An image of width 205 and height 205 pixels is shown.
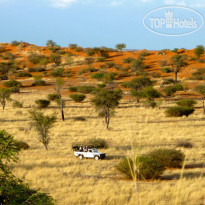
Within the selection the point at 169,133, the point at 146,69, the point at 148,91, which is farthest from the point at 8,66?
the point at 169,133

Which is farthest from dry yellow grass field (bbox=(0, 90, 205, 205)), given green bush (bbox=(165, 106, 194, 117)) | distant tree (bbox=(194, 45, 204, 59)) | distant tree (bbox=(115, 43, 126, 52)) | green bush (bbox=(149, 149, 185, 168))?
distant tree (bbox=(115, 43, 126, 52))

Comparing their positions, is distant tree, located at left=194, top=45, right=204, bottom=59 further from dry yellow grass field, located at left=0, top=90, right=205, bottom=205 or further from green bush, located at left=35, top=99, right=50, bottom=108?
green bush, located at left=35, top=99, right=50, bottom=108

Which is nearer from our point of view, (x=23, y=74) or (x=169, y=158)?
(x=169, y=158)

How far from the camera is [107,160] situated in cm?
1819

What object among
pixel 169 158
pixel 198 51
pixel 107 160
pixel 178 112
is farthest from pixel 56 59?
pixel 169 158

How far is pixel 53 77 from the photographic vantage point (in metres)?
75.6

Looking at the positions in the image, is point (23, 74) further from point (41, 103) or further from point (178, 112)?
point (178, 112)

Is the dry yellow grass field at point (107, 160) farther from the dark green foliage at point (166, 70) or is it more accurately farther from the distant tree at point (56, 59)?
the distant tree at point (56, 59)

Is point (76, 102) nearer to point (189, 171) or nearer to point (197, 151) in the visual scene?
point (197, 151)

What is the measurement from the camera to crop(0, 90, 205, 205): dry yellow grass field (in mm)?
9961

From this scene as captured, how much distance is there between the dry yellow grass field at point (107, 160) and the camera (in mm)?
9961

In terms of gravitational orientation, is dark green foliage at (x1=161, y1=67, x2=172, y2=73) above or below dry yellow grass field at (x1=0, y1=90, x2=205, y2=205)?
above

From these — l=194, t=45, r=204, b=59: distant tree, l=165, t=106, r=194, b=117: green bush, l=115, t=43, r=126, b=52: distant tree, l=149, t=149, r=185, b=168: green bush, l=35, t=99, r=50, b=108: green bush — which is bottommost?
l=149, t=149, r=185, b=168: green bush

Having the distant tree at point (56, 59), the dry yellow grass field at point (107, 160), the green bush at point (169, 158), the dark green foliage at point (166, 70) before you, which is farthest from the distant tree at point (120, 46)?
the green bush at point (169, 158)
